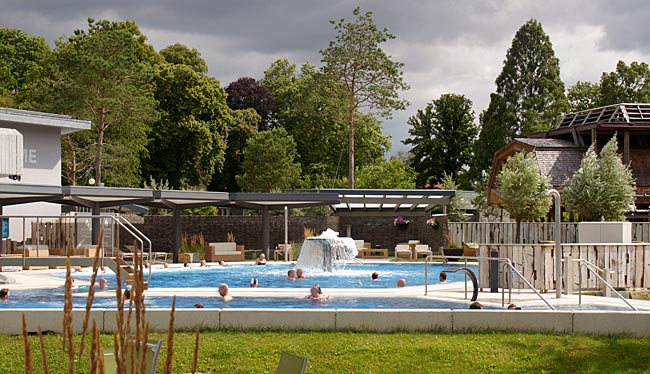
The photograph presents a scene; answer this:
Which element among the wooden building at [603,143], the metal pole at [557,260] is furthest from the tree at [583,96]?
the metal pole at [557,260]

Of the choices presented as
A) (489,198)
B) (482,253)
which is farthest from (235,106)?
(482,253)

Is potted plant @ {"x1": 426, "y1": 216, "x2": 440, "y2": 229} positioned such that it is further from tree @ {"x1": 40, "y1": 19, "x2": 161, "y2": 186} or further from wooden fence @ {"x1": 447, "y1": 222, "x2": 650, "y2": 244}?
tree @ {"x1": 40, "y1": 19, "x2": 161, "y2": 186}

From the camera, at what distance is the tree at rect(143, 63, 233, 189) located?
5194 cm

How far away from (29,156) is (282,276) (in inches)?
539

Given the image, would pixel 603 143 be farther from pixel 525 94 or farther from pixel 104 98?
pixel 104 98

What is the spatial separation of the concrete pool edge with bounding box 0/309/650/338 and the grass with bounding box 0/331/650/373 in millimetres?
218

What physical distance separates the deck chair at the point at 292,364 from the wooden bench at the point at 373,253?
2563 cm

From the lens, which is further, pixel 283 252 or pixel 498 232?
pixel 498 232

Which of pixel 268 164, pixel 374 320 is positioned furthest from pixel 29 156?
pixel 374 320

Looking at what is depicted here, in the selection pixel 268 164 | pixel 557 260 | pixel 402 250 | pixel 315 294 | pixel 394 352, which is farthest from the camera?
pixel 268 164

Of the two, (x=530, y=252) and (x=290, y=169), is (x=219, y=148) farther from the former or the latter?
(x=530, y=252)

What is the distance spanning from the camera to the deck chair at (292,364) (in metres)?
6.86

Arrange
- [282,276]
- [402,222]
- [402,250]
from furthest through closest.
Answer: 1. [402,222]
2. [402,250]
3. [282,276]

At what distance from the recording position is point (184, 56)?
63.2 metres
